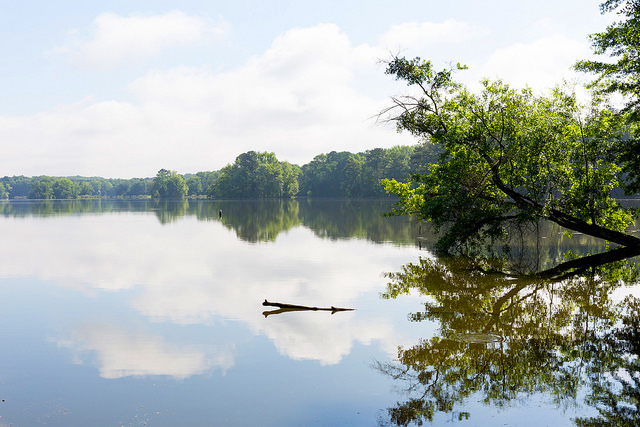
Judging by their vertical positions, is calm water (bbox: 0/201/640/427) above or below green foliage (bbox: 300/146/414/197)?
below

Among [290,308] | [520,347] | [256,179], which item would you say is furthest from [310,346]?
[256,179]

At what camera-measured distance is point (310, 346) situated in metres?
12.4

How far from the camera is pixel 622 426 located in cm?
780

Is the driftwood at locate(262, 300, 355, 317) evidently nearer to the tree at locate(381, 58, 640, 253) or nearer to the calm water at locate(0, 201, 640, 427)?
the calm water at locate(0, 201, 640, 427)

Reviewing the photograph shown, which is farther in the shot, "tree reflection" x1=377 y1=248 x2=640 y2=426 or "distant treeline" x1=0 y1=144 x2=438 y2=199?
"distant treeline" x1=0 y1=144 x2=438 y2=199

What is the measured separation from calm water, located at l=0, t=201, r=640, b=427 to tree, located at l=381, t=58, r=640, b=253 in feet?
9.49

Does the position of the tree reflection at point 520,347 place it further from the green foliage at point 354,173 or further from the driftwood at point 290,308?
the green foliage at point 354,173

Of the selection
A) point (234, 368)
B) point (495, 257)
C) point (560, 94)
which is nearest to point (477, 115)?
point (560, 94)

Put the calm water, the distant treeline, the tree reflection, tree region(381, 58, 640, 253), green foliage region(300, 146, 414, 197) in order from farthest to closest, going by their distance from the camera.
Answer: the distant treeline, green foliage region(300, 146, 414, 197), tree region(381, 58, 640, 253), the tree reflection, the calm water

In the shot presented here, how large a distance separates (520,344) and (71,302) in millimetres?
15196

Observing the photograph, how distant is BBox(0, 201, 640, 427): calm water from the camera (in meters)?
8.95

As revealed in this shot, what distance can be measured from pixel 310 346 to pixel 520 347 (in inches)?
201

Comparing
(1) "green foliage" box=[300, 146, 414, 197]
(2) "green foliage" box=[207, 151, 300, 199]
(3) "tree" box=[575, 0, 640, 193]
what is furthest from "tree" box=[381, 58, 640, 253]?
(2) "green foliage" box=[207, 151, 300, 199]

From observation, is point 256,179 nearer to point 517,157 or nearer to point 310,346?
point 517,157
